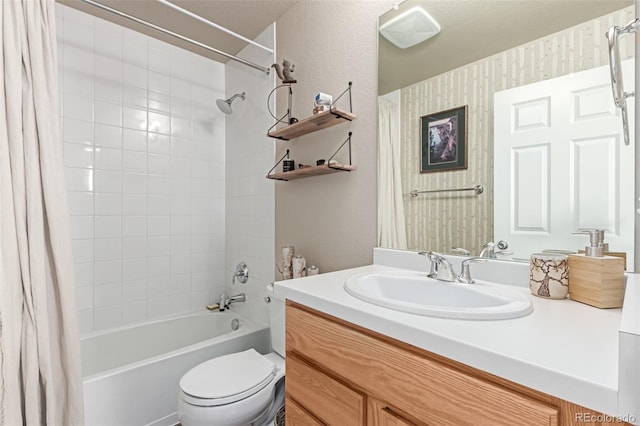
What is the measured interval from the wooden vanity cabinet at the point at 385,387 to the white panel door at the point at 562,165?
0.58 metres

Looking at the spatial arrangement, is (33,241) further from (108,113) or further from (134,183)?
(108,113)

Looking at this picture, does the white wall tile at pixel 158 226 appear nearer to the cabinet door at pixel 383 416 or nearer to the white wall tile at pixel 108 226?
the white wall tile at pixel 108 226

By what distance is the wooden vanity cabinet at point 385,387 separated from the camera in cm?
48

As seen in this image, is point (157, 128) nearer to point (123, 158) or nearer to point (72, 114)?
point (123, 158)

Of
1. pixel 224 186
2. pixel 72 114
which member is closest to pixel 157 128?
pixel 72 114

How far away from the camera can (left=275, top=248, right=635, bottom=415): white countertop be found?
42cm

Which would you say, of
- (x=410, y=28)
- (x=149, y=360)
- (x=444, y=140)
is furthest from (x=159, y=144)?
(x=444, y=140)

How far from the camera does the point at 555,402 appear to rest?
0.44 m

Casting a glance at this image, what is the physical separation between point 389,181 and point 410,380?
2.86 ft

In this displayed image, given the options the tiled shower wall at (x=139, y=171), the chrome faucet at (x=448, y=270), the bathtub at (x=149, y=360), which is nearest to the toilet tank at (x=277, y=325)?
the bathtub at (x=149, y=360)

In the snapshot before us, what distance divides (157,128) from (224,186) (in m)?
0.66

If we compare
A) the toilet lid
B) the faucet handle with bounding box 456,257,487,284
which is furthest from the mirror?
the toilet lid

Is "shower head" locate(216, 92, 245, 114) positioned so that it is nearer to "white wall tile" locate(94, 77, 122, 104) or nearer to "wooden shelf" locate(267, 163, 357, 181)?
"white wall tile" locate(94, 77, 122, 104)

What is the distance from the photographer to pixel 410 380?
62cm
